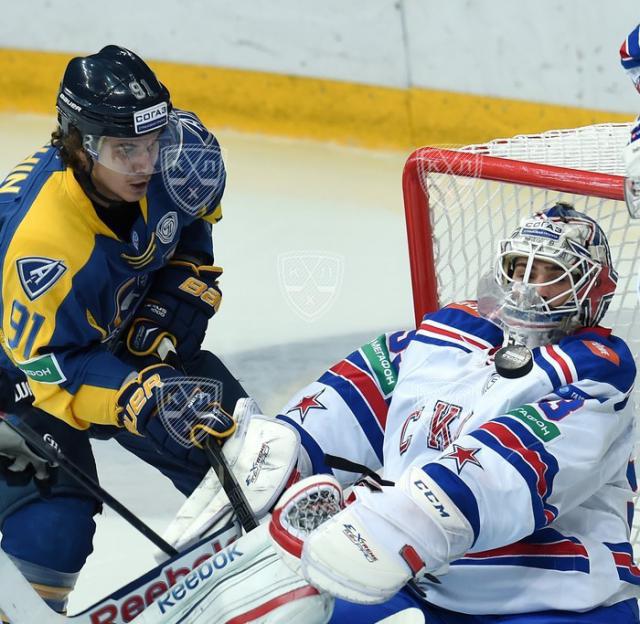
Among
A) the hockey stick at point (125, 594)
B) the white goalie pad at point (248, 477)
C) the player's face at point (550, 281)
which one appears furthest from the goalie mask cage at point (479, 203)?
the hockey stick at point (125, 594)

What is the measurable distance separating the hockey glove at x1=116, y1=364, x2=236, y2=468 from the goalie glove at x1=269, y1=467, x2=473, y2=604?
0.37 metres

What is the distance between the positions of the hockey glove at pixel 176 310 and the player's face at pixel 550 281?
0.73 m

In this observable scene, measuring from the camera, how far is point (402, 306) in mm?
3723

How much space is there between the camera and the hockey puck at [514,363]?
182 centimetres

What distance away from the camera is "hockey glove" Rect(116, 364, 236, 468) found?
194 cm

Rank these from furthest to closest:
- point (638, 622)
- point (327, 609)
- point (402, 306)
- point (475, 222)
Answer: point (402, 306) → point (475, 222) → point (638, 622) → point (327, 609)

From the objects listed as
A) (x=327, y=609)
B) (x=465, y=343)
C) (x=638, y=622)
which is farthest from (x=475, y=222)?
(x=327, y=609)

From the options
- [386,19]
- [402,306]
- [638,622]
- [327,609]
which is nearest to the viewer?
[327,609]

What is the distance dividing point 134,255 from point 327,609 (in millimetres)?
865

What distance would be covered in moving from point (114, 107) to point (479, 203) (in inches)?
32.3

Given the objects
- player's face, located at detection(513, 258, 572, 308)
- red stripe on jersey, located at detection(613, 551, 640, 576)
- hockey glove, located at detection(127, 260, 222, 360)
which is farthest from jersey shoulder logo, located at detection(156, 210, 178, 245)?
red stripe on jersey, located at detection(613, 551, 640, 576)

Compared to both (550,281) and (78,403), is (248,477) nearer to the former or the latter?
(78,403)

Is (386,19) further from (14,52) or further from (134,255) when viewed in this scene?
(134,255)

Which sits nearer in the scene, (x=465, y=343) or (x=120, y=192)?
(x=465, y=343)
